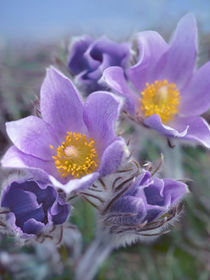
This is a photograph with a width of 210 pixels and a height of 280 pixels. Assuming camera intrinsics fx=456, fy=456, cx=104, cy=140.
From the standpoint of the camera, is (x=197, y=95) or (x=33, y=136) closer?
(x=33, y=136)

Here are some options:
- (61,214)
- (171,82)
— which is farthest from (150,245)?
(61,214)

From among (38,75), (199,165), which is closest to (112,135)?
(199,165)

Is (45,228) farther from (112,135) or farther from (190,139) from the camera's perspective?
(190,139)

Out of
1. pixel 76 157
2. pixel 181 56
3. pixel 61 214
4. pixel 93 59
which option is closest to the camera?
pixel 61 214

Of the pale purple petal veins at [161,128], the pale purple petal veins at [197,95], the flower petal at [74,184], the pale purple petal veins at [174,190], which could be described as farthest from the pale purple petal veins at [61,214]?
the pale purple petal veins at [197,95]

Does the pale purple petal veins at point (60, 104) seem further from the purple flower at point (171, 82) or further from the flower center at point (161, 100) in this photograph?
the flower center at point (161, 100)

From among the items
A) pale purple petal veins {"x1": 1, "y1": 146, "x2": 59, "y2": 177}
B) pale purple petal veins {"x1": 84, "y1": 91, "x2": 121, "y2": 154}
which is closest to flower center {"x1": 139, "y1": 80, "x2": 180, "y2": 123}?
pale purple petal veins {"x1": 84, "y1": 91, "x2": 121, "y2": 154}

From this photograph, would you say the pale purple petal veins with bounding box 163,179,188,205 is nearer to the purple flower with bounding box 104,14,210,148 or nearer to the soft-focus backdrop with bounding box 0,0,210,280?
the purple flower with bounding box 104,14,210,148

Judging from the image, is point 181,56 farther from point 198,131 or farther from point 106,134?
point 106,134
